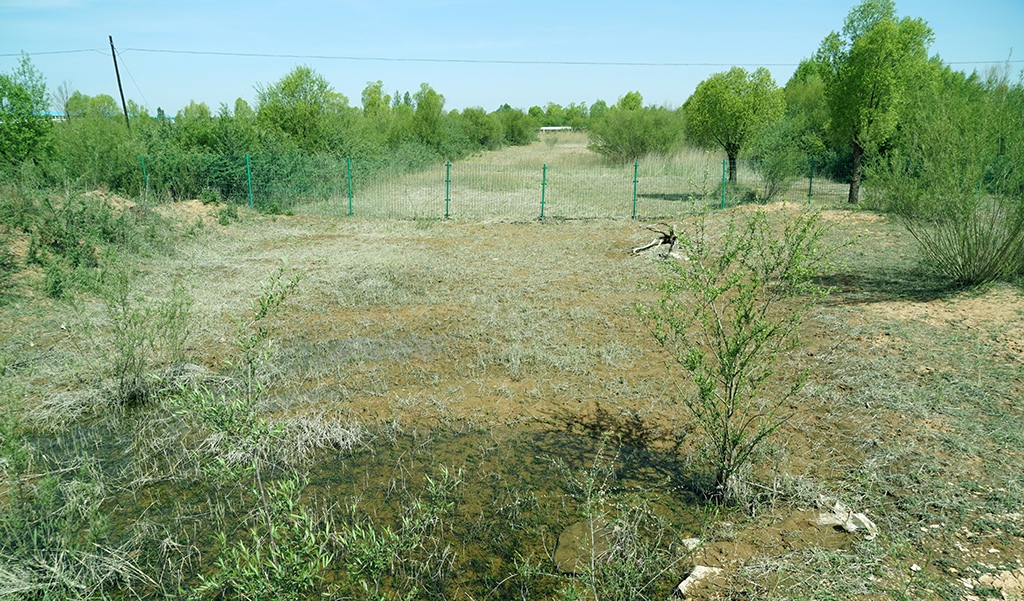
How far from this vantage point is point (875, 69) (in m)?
15.4

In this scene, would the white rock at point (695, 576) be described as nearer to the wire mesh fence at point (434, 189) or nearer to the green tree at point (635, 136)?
the wire mesh fence at point (434, 189)

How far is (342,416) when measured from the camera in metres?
5.20

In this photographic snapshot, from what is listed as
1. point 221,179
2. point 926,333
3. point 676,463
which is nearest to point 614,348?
point 676,463

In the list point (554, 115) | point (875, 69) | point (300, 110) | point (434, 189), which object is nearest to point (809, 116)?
point (875, 69)

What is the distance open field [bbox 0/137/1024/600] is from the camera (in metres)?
3.15

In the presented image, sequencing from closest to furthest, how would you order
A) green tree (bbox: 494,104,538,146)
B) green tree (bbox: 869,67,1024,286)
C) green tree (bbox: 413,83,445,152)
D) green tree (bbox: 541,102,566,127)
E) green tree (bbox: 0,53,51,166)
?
1. green tree (bbox: 869,67,1024,286)
2. green tree (bbox: 0,53,51,166)
3. green tree (bbox: 413,83,445,152)
4. green tree (bbox: 494,104,538,146)
5. green tree (bbox: 541,102,566,127)

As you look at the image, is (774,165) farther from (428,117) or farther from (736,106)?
(428,117)

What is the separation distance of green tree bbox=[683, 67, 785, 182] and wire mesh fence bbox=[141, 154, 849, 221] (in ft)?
3.72

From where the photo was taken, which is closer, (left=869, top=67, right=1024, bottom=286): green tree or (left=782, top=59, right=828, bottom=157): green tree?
(left=869, top=67, right=1024, bottom=286): green tree

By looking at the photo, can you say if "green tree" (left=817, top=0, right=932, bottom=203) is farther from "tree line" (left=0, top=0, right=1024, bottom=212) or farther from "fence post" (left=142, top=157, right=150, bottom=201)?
"fence post" (left=142, top=157, right=150, bottom=201)

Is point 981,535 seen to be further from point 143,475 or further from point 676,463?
point 143,475

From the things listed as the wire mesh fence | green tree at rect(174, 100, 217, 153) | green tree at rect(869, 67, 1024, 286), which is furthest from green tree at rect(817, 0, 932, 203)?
green tree at rect(174, 100, 217, 153)

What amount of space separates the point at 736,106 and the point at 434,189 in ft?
34.8

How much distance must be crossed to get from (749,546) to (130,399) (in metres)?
5.50
